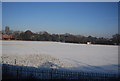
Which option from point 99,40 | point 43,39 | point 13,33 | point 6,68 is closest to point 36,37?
point 43,39

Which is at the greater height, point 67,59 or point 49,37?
point 49,37

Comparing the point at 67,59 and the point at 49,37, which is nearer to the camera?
the point at 67,59

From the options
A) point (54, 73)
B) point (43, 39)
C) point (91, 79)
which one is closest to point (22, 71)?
point (54, 73)

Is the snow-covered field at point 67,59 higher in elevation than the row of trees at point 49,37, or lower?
lower

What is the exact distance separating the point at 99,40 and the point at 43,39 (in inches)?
574

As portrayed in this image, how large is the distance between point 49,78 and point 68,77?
2.14ft

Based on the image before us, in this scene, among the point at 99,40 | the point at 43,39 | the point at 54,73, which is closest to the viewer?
the point at 54,73

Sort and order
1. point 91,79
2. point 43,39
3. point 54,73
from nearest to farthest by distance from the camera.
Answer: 1. point 91,79
2. point 54,73
3. point 43,39

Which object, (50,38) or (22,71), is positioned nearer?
(22,71)

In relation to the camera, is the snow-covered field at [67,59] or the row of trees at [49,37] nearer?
the snow-covered field at [67,59]

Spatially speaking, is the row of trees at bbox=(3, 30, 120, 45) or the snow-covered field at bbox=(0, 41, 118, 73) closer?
the snow-covered field at bbox=(0, 41, 118, 73)

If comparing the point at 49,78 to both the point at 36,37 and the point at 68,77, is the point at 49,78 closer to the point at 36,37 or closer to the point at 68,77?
the point at 68,77

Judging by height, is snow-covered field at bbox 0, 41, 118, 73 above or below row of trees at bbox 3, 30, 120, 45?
below

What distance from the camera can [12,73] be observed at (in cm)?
566
